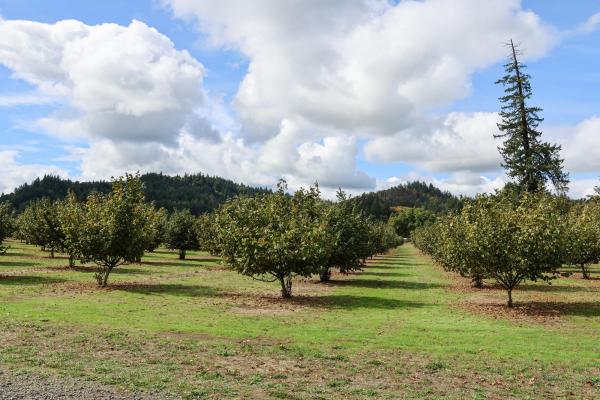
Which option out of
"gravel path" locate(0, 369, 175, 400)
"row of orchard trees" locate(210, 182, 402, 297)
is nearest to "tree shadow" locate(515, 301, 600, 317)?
"row of orchard trees" locate(210, 182, 402, 297)

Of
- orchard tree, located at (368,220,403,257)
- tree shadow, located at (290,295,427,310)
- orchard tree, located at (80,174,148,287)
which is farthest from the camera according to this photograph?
orchard tree, located at (368,220,403,257)

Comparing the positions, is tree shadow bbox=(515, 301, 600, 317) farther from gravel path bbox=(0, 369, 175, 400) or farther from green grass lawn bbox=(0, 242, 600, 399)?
gravel path bbox=(0, 369, 175, 400)

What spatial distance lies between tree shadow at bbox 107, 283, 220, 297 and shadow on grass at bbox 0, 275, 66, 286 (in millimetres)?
4027

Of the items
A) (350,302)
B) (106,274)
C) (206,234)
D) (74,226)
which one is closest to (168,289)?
(106,274)

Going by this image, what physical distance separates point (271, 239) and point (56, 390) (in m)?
16.4

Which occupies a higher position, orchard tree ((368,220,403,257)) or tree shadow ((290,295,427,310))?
orchard tree ((368,220,403,257))

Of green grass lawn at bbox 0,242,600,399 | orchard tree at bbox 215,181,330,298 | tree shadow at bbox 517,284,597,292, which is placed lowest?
green grass lawn at bbox 0,242,600,399

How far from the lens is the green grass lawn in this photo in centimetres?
1052

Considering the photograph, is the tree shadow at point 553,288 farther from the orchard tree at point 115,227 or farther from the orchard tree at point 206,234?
the orchard tree at point 206,234

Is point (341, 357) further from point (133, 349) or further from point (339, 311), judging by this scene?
point (339, 311)

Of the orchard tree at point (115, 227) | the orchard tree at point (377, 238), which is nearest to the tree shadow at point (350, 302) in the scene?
the orchard tree at point (115, 227)

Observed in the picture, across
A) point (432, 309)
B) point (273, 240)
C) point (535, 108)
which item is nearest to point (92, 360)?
point (273, 240)

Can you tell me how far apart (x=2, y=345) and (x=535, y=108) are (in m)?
53.7

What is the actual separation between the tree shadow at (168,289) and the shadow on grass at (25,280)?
13.2 ft
